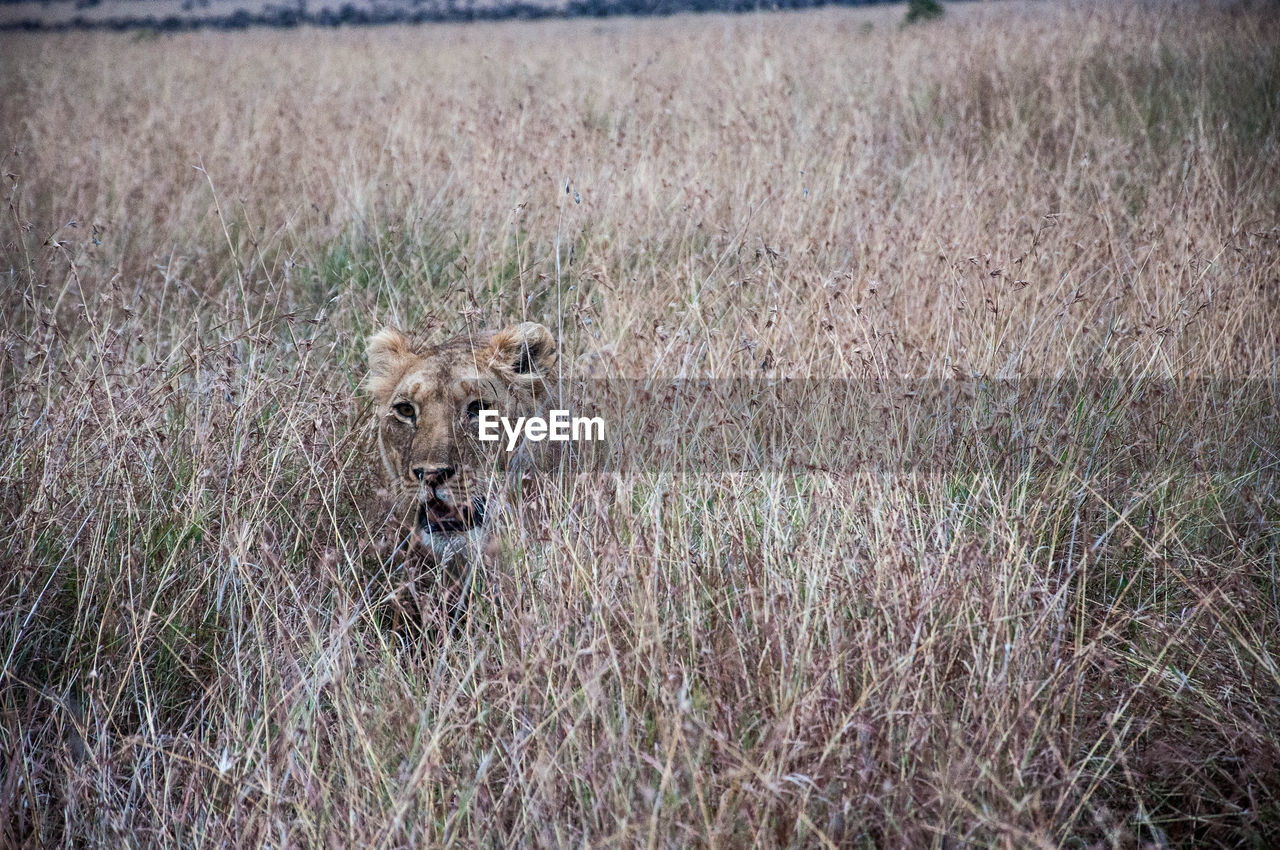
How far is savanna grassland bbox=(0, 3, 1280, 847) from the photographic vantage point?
227 cm

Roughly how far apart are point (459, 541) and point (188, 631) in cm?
88

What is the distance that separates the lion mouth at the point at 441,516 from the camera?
3.26m

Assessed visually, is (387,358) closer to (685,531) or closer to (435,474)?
(435,474)

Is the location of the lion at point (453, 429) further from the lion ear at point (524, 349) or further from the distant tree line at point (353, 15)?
the distant tree line at point (353, 15)

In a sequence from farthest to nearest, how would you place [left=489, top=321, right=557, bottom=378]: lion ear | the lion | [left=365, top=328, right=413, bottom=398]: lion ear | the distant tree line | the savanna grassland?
the distant tree line → [left=365, top=328, right=413, bottom=398]: lion ear → [left=489, top=321, right=557, bottom=378]: lion ear → the lion → the savanna grassland

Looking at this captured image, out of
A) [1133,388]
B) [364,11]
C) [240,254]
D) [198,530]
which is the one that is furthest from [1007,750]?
[364,11]

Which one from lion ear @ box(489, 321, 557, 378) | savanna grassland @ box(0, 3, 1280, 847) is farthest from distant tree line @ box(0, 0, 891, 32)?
lion ear @ box(489, 321, 557, 378)

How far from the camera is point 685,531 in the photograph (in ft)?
10.3

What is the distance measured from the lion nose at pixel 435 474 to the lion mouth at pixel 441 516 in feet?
0.17

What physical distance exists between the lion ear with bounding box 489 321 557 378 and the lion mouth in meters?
0.58

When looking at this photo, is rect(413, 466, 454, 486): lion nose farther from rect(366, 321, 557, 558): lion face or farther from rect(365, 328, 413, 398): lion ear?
rect(365, 328, 413, 398): lion ear

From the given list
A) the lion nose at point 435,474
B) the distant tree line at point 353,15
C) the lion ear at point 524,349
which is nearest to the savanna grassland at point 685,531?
the lion ear at point 524,349

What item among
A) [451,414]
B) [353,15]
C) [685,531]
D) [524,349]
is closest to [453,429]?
[451,414]

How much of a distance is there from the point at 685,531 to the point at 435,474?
87 cm
